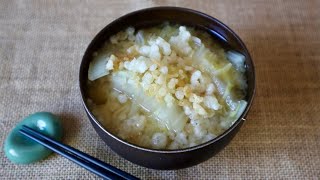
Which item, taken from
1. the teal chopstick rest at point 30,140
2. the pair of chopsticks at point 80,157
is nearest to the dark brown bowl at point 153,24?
the pair of chopsticks at point 80,157

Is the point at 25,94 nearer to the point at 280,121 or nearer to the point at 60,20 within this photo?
the point at 60,20

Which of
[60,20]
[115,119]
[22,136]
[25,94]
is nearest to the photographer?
[115,119]

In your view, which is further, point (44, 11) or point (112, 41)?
point (44, 11)

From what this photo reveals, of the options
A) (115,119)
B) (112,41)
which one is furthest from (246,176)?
(112,41)

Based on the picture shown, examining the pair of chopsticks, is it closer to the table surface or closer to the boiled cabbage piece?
the table surface

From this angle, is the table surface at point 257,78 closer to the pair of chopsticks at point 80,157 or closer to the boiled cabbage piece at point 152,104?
the pair of chopsticks at point 80,157

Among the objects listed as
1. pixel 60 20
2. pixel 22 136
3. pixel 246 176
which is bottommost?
pixel 246 176

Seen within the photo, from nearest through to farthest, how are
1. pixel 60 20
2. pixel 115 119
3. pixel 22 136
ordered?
pixel 115 119, pixel 22 136, pixel 60 20

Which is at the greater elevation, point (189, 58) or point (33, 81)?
point (189, 58)
